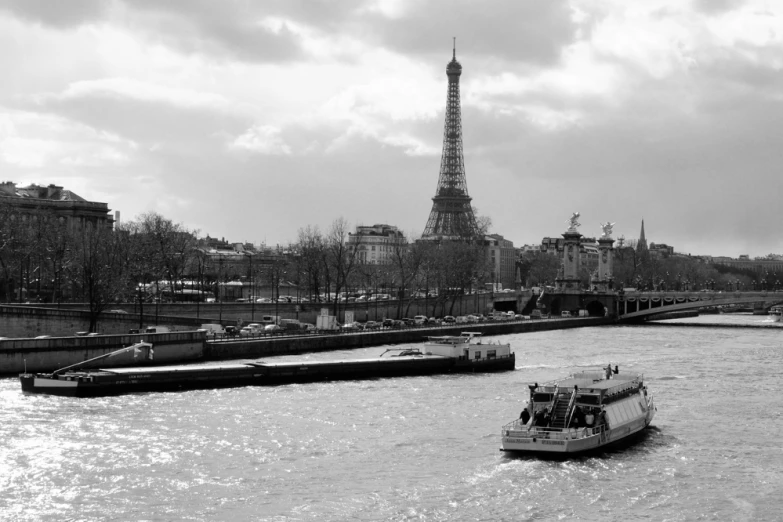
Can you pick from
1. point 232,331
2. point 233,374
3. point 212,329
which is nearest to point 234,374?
point 233,374

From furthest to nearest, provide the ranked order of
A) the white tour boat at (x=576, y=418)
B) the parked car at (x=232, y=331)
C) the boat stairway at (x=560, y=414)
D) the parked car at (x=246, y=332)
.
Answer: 1. the parked car at (x=246, y=332)
2. the parked car at (x=232, y=331)
3. the boat stairway at (x=560, y=414)
4. the white tour boat at (x=576, y=418)

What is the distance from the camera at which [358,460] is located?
112 ft

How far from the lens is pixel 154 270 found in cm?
8831

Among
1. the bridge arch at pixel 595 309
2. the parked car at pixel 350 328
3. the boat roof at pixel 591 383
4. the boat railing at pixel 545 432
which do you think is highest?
the bridge arch at pixel 595 309

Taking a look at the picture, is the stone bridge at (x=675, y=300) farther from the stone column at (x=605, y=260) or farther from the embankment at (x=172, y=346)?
the embankment at (x=172, y=346)

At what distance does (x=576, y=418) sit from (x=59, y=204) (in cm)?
8739

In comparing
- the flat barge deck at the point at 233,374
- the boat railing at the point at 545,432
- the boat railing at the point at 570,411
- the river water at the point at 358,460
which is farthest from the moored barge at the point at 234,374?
the boat railing at the point at 570,411

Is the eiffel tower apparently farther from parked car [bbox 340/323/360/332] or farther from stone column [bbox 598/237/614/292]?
parked car [bbox 340/323/360/332]

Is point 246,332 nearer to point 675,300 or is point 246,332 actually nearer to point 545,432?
point 545,432

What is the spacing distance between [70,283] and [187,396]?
43.5 meters

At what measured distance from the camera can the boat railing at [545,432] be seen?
116ft

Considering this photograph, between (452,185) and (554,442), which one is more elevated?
(452,185)

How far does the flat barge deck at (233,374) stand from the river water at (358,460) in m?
1.14

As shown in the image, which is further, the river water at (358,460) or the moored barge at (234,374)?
the moored barge at (234,374)
